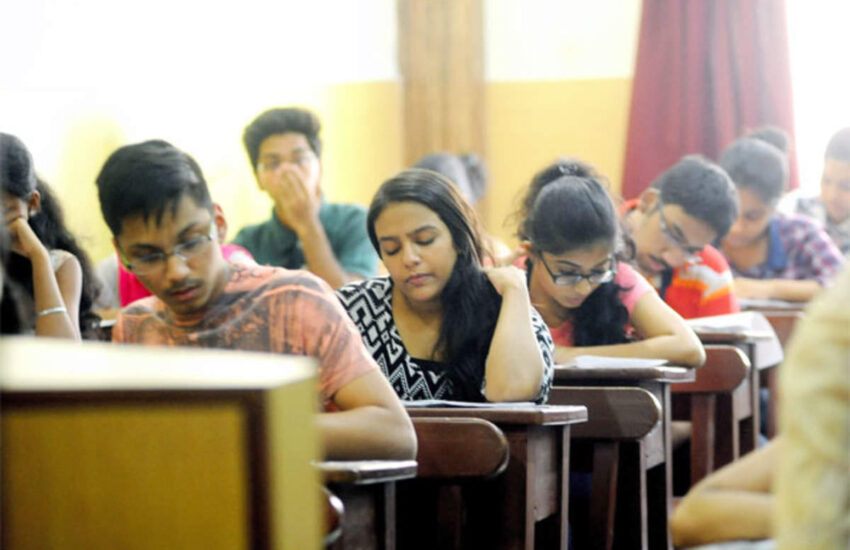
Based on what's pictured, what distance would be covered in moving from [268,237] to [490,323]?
5.06 ft

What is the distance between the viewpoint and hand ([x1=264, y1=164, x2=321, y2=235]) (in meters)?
4.12

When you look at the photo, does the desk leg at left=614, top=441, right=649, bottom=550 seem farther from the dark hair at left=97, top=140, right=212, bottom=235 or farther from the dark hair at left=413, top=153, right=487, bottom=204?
the dark hair at left=413, top=153, right=487, bottom=204

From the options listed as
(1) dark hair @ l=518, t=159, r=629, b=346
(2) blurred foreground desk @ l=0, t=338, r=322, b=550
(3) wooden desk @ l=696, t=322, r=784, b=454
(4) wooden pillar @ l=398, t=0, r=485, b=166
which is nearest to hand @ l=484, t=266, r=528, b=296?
(1) dark hair @ l=518, t=159, r=629, b=346

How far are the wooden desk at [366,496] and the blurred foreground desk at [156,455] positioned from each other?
0.67 m

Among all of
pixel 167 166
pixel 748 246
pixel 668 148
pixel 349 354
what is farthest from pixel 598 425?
pixel 668 148

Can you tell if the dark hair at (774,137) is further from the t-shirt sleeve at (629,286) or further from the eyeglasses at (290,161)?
the t-shirt sleeve at (629,286)

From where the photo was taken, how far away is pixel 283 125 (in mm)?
4117

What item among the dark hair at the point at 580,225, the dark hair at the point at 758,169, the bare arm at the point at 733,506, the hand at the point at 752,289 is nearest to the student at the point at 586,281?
the dark hair at the point at 580,225

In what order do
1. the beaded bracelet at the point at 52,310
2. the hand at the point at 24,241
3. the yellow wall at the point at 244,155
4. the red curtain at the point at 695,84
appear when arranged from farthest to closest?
the red curtain at the point at 695,84, the yellow wall at the point at 244,155, the hand at the point at 24,241, the beaded bracelet at the point at 52,310

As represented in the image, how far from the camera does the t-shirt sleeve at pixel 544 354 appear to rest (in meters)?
2.80

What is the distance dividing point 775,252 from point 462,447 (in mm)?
3013

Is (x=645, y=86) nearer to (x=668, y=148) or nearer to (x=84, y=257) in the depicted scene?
(x=668, y=148)

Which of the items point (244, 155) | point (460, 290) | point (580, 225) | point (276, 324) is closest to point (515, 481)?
point (460, 290)

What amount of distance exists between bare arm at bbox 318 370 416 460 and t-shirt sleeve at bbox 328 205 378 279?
2127 millimetres
